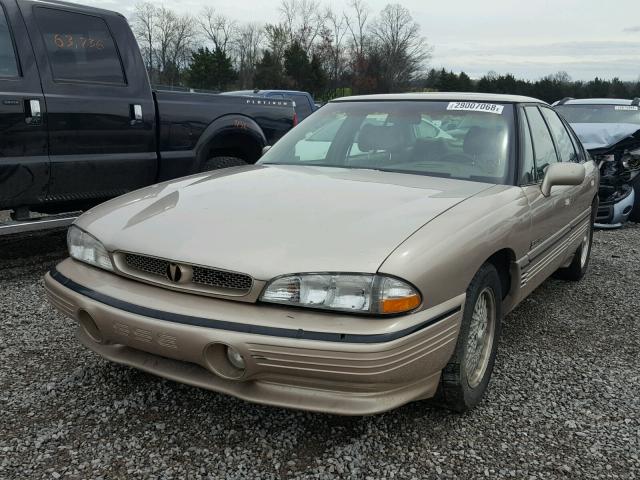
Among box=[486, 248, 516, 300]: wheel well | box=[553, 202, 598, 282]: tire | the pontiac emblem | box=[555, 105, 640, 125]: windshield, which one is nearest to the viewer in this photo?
the pontiac emblem

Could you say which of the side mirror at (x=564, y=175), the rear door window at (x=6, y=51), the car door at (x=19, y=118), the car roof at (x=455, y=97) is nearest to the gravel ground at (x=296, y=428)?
the side mirror at (x=564, y=175)

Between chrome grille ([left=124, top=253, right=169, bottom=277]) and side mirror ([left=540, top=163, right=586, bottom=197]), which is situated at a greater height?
side mirror ([left=540, top=163, right=586, bottom=197])

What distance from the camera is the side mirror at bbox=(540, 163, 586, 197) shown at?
10.2 ft

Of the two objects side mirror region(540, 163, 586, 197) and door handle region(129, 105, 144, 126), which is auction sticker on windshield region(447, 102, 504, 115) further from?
door handle region(129, 105, 144, 126)

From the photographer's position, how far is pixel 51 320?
3.63 meters

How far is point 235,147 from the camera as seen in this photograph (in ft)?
19.4

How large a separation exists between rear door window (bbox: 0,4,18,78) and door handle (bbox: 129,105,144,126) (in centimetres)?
91

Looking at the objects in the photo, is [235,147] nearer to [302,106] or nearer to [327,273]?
[327,273]

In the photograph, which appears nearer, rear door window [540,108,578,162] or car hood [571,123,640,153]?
rear door window [540,108,578,162]

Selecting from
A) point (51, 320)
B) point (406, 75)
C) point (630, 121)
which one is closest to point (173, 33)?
point (406, 75)

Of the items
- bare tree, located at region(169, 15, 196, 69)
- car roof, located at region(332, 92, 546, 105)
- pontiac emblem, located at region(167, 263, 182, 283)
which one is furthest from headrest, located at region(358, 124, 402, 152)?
bare tree, located at region(169, 15, 196, 69)

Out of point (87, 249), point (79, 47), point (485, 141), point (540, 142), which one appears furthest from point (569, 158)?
point (79, 47)

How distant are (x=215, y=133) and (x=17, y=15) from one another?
185 centimetres

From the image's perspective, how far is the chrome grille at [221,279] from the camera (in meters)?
2.14
